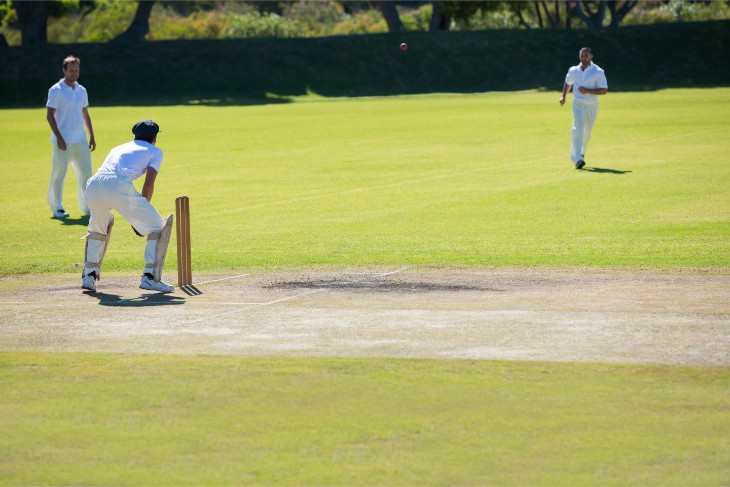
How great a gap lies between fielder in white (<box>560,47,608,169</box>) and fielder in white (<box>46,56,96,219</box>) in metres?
9.97

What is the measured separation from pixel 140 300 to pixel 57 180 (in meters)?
8.05

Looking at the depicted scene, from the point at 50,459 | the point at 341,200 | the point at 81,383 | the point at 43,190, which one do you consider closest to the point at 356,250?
the point at 341,200

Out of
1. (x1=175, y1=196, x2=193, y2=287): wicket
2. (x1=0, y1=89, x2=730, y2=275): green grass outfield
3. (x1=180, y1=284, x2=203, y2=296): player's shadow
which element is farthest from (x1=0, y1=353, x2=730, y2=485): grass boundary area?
(x1=0, y1=89, x2=730, y2=275): green grass outfield

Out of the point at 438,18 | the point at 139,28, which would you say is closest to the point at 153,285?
the point at 139,28

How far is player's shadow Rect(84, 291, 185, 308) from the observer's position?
11.5 metres

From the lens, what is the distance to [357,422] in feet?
23.8

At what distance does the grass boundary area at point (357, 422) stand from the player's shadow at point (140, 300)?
2385 mm

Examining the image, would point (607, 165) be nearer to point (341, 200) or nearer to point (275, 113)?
point (341, 200)

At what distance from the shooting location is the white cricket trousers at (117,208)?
474 inches

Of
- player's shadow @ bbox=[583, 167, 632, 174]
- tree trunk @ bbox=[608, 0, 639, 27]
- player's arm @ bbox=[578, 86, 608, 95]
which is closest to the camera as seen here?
player's shadow @ bbox=[583, 167, 632, 174]

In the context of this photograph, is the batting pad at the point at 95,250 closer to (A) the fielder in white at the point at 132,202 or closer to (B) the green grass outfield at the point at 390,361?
(A) the fielder in white at the point at 132,202

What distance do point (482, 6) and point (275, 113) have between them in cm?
3051

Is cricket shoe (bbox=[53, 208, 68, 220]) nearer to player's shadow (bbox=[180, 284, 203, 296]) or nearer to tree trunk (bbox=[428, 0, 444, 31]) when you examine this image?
player's shadow (bbox=[180, 284, 203, 296])

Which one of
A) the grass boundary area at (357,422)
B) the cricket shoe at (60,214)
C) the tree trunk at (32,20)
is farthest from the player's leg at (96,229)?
the tree trunk at (32,20)
